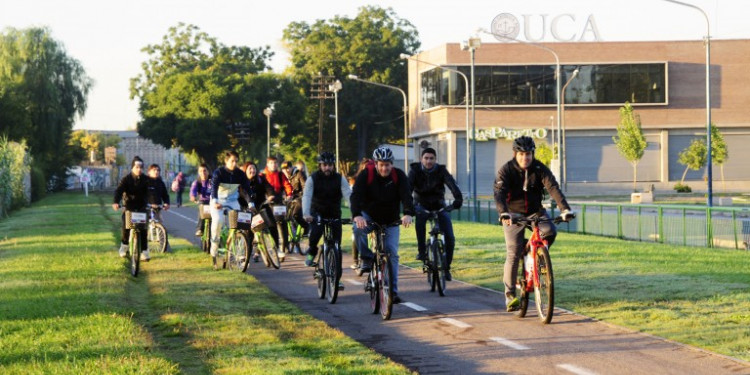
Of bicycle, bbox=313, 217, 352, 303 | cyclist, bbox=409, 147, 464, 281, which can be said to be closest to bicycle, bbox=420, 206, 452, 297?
cyclist, bbox=409, 147, 464, 281

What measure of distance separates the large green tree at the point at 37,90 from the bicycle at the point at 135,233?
5036 cm

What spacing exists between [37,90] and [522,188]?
6269 centimetres

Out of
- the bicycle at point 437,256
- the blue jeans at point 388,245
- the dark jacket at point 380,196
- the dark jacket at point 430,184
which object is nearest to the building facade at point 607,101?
the dark jacket at point 430,184

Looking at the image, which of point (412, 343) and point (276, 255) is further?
point (276, 255)

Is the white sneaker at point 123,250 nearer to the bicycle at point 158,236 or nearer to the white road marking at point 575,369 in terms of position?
the bicycle at point 158,236

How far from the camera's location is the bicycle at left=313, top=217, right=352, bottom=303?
12.6m

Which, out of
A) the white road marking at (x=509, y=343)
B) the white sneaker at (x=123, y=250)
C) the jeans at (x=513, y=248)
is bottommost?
the white road marking at (x=509, y=343)

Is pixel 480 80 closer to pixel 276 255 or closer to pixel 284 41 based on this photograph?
pixel 284 41

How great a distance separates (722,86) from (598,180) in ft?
34.8

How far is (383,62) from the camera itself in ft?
307

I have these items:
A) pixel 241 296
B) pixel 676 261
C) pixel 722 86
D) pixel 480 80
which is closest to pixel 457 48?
pixel 480 80

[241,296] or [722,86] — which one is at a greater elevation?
[722,86]

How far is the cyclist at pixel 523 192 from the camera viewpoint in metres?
10.5

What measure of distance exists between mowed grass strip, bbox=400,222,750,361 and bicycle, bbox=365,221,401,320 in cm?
194
